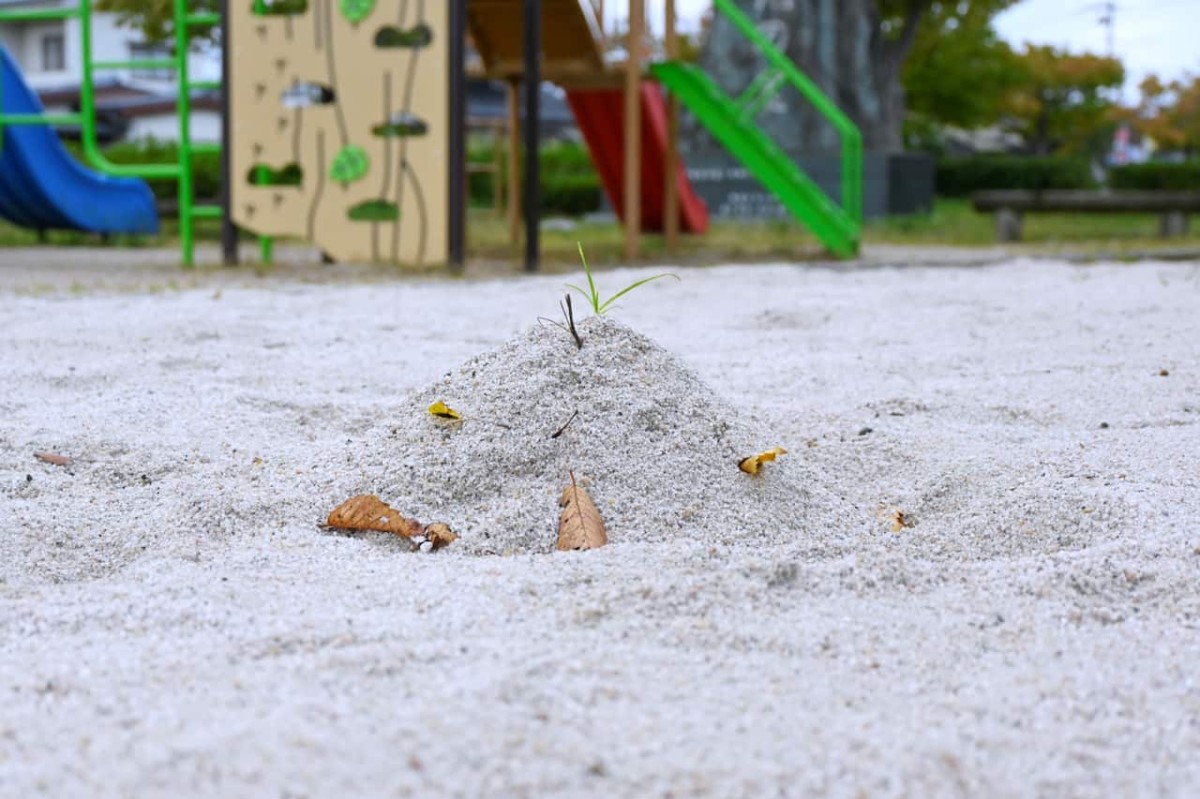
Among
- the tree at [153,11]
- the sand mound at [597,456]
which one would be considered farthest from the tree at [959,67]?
the sand mound at [597,456]

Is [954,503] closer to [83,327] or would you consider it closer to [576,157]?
[83,327]

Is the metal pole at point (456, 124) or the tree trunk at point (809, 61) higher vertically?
the tree trunk at point (809, 61)

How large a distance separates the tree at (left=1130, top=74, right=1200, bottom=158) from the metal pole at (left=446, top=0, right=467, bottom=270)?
951 inches

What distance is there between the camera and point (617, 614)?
1.46 meters

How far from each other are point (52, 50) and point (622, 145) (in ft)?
99.9

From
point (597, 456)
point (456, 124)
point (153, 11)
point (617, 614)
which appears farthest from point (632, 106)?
point (153, 11)

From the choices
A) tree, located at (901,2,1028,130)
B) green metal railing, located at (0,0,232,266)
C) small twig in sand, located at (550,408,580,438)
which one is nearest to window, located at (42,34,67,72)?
tree, located at (901,2,1028,130)

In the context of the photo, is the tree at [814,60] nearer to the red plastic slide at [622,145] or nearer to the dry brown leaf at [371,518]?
the red plastic slide at [622,145]

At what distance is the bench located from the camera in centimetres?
1055

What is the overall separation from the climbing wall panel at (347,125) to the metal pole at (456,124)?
39mm

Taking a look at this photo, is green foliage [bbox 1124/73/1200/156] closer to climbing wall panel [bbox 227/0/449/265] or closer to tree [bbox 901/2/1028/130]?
tree [bbox 901/2/1028/130]

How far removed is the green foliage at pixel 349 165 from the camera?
664cm

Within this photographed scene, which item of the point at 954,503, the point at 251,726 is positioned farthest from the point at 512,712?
the point at 954,503

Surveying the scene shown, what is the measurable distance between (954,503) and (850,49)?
14428mm
